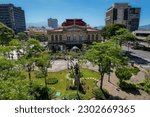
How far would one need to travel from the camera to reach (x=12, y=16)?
146m

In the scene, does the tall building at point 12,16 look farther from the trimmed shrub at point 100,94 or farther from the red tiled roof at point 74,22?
the trimmed shrub at point 100,94

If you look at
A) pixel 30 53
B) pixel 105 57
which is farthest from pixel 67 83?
pixel 105 57

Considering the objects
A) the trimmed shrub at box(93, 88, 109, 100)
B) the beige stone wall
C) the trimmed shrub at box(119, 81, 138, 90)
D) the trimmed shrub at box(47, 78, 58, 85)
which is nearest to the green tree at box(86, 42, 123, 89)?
the trimmed shrub at box(93, 88, 109, 100)

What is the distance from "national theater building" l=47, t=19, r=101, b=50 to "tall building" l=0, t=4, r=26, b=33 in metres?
91.3

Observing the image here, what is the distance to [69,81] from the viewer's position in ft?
102

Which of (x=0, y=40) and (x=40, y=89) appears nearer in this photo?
(x=40, y=89)

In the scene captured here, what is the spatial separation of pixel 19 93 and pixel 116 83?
21728 millimetres

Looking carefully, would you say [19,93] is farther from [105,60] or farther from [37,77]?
[37,77]

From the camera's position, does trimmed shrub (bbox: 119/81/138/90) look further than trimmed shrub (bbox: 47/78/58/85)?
No

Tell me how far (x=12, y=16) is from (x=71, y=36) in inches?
3929

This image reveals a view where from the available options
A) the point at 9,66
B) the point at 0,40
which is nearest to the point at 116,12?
the point at 0,40

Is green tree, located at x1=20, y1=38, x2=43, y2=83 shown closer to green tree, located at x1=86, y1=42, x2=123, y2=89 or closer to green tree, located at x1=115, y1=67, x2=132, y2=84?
green tree, located at x1=86, y1=42, x2=123, y2=89

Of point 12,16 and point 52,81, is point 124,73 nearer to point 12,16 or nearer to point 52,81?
point 52,81

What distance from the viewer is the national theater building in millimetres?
64062
